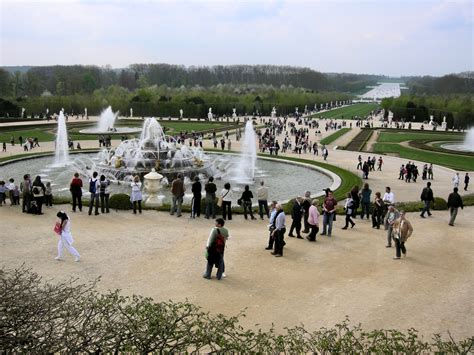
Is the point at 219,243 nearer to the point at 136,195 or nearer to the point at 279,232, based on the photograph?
the point at 279,232

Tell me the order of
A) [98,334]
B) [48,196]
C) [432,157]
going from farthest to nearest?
[432,157] → [48,196] → [98,334]

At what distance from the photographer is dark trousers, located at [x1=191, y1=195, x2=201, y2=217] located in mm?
17484

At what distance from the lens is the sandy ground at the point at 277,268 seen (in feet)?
32.4

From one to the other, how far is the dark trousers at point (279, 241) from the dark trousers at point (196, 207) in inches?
192

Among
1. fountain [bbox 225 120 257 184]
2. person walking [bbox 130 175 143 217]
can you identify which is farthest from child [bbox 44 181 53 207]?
fountain [bbox 225 120 257 184]

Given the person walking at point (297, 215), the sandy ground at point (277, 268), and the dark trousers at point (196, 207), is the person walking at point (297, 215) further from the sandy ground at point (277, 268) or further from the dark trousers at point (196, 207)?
the dark trousers at point (196, 207)

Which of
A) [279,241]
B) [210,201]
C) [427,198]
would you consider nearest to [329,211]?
[279,241]

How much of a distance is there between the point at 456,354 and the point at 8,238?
11934 millimetres

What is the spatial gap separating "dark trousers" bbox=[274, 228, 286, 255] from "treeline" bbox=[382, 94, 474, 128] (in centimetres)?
7131

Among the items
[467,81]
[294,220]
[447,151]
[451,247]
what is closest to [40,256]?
[294,220]

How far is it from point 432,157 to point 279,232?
31904 mm

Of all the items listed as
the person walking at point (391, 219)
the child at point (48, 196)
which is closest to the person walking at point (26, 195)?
the child at point (48, 196)

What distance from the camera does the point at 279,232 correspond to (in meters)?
13.1

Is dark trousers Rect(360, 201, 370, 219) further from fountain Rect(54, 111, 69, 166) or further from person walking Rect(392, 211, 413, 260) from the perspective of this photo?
fountain Rect(54, 111, 69, 166)
